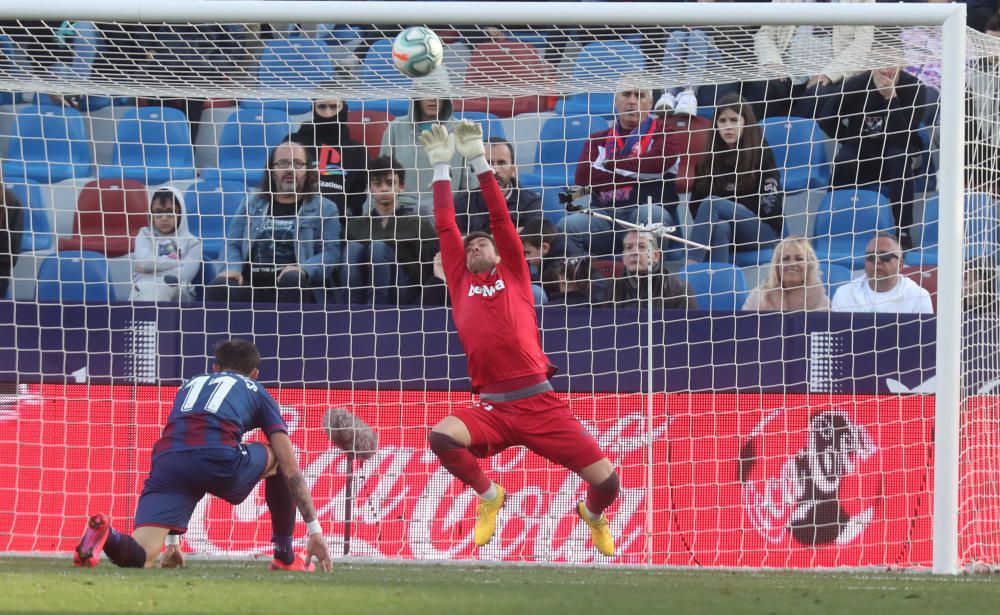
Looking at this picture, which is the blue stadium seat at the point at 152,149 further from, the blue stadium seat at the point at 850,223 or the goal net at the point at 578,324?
the blue stadium seat at the point at 850,223

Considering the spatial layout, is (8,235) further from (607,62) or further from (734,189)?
(734,189)

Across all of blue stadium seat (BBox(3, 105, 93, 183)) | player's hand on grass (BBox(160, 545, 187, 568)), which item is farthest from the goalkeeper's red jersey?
blue stadium seat (BBox(3, 105, 93, 183))

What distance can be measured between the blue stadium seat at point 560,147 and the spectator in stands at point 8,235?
3658 millimetres

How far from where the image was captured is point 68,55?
25.8ft

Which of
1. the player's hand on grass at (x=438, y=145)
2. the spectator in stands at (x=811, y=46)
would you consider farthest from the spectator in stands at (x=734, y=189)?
the player's hand on grass at (x=438, y=145)

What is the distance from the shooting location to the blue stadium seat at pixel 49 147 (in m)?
10.2

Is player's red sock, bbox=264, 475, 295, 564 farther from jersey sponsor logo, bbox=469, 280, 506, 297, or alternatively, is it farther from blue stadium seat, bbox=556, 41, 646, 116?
blue stadium seat, bbox=556, 41, 646, 116

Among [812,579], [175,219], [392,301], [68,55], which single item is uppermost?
[68,55]

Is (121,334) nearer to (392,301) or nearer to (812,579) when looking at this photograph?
(392,301)

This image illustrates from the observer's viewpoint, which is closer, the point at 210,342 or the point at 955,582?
the point at 955,582

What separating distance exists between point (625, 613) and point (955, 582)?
2.20m

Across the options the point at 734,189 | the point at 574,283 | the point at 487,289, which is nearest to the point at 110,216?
the point at 574,283

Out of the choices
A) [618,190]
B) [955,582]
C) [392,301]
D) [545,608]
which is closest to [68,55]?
[392,301]

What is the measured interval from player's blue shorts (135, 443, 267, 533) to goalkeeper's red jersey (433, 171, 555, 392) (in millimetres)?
1192
